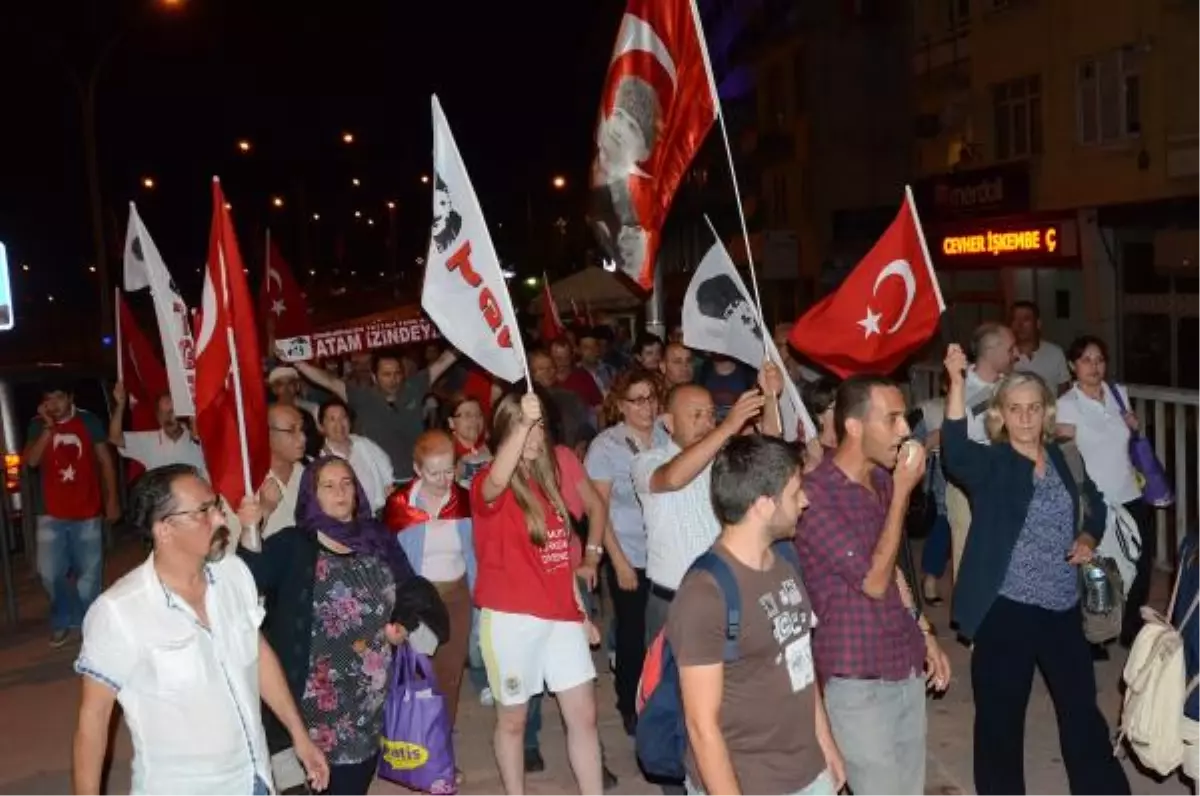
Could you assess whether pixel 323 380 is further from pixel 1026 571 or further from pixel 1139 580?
pixel 1026 571

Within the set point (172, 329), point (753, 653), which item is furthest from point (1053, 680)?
point (172, 329)

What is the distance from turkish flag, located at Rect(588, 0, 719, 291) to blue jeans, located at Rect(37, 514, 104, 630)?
199 inches

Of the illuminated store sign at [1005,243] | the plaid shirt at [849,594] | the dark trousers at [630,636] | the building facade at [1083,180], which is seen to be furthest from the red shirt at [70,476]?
the illuminated store sign at [1005,243]

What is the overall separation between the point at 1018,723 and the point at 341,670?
2.66 metres

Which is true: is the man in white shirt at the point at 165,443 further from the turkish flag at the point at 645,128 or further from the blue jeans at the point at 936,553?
the blue jeans at the point at 936,553

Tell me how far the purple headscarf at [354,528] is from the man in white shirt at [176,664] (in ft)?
3.10

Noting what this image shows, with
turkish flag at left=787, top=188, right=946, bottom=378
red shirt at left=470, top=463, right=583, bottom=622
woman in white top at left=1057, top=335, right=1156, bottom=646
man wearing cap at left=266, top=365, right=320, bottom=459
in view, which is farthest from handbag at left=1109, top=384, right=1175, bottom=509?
man wearing cap at left=266, top=365, right=320, bottom=459

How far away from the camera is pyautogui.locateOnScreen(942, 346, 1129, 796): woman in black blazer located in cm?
521

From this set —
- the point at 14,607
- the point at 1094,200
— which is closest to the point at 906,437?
the point at 14,607

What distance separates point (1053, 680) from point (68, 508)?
7.25 m

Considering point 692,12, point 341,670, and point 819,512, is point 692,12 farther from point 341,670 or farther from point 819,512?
point 341,670

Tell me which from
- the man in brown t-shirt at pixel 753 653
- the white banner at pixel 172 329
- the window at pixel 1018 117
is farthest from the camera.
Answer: the window at pixel 1018 117

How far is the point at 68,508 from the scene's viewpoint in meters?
9.84

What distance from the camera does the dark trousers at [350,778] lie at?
5.12 metres
